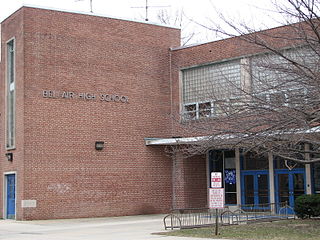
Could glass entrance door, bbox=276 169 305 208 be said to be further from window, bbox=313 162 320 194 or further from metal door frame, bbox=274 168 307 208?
window, bbox=313 162 320 194

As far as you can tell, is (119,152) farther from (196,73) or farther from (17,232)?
(17,232)

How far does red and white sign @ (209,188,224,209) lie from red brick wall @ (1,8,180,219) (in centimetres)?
1152

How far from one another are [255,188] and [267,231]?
11.6 meters

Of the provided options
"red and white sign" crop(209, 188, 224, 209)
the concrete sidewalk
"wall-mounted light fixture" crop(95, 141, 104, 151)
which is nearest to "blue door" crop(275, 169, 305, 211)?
the concrete sidewalk

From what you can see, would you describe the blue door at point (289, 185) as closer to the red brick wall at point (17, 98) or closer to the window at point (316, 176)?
the window at point (316, 176)

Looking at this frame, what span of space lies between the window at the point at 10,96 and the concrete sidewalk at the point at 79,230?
167 inches

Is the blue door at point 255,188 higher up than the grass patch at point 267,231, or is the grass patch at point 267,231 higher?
the blue door at point 255,188

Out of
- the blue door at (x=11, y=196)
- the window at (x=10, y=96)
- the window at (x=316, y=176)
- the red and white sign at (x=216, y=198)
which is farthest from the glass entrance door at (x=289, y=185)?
the window at (x=10, y=96)

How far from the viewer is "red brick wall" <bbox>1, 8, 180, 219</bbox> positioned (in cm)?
2834

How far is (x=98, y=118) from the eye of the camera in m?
30.3

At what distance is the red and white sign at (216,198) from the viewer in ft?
62.6

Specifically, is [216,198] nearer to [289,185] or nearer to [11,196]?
[289,185]

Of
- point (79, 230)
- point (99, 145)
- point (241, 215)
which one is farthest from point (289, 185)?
point (79, 230)

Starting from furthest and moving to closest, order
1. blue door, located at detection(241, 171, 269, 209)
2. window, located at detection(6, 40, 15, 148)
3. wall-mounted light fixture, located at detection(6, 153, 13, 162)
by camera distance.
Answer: blue door, located at detection(241, 171, 269, 209), window, located at detection(6, 40, 15, 148), wall-mounted light fixture, located at detection(6, 153, 13, 162)
